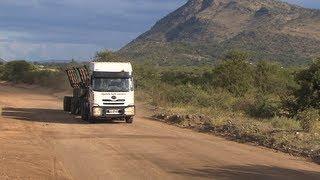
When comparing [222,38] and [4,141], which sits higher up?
[222,38]

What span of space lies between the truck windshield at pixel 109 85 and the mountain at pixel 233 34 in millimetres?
66647

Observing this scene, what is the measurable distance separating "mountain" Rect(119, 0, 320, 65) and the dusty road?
237 feet

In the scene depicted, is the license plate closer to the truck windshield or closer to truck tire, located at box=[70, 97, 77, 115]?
the truck windshield

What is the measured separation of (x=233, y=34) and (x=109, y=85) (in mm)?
105286

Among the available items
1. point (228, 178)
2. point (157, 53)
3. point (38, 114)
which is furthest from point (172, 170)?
point (157, 53)

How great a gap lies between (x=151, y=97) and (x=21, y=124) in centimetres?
1988

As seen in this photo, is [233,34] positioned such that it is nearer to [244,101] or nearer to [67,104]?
[244,101]

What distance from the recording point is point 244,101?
3991 cm

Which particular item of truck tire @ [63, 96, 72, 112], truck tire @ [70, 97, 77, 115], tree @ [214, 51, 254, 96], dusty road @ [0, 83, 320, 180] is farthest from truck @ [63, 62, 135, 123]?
tree @ [214, 51, 254, 96]

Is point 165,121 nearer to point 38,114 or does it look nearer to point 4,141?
point 38,114

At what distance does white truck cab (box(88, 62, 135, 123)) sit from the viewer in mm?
28484

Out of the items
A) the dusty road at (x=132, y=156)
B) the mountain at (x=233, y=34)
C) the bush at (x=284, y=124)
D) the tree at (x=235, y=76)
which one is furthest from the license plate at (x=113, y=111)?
the mountain at (x=233, y=34)

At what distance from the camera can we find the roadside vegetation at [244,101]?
22.3 m

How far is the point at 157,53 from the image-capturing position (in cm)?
12162
